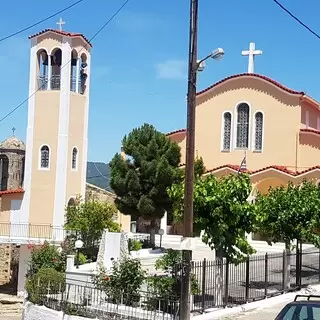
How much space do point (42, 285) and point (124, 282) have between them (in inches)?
144

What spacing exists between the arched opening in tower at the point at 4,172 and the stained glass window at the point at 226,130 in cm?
1663

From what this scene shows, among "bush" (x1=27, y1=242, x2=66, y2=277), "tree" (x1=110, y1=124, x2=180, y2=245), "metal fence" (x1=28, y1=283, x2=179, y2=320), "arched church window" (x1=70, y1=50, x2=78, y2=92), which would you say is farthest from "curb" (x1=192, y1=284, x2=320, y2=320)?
"arched church window" (x1=70, y1=50, x2=78, y2=92)

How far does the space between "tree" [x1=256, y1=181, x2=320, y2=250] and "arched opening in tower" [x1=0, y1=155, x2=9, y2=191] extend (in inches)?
1087

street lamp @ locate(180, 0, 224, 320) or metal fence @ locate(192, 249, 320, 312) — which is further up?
street lamp @ locate(180, 0, 224, 320)

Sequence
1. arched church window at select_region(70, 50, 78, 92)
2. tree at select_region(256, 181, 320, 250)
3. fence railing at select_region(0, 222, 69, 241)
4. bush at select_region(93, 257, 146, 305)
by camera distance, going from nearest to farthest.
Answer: bush at select_region(93, 257, 146, 305) < tree at select_region(256, 181, 320, 250) < fence railing at select_region(0, 222, 69, 241) < arched church window at select_region(70, 50, 78, 92)

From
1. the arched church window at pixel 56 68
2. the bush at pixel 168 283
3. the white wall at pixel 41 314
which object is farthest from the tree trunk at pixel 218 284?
the arched church window at pixel 56 68

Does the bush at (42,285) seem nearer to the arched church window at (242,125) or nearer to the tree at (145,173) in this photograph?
the tree at (145,173)

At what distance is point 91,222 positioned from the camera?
92.4 feet

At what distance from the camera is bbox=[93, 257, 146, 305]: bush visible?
16.9 metres

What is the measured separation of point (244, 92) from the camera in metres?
36.2

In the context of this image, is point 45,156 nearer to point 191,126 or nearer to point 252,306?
point 252,306

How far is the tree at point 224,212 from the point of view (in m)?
A: 17.1

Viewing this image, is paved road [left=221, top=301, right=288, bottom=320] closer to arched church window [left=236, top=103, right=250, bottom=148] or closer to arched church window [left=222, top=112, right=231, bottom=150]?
arched church window [left=236, top=103, right=250, bottom=148]

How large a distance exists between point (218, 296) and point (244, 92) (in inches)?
803
